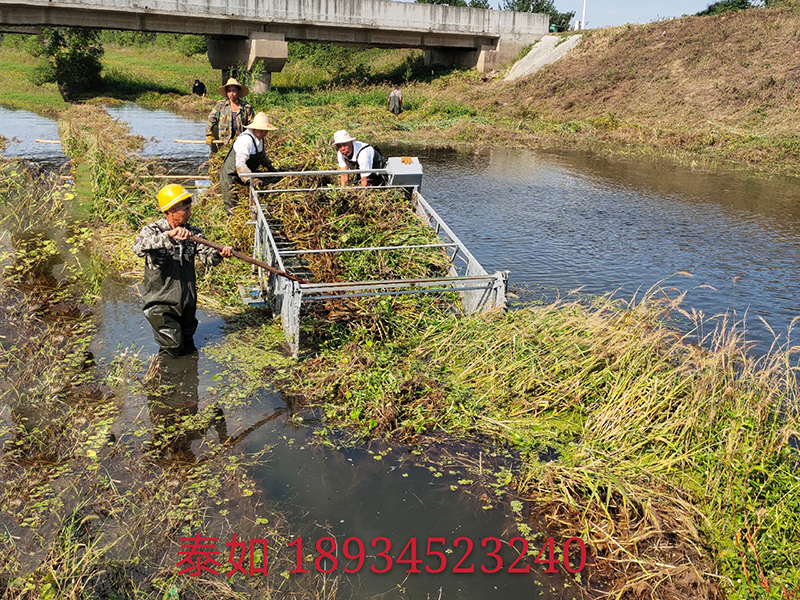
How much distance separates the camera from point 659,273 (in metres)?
9.25

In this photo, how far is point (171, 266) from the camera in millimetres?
5602

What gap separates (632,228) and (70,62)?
1333 inches

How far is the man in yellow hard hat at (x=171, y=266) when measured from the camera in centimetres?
540

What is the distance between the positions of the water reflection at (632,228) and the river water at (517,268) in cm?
4

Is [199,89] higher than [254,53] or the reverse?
the reverse

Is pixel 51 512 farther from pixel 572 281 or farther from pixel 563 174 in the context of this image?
pixel 563 174

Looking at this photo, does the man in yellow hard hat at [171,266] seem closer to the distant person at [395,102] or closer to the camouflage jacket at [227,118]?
the camouflage jacket at [227,118]

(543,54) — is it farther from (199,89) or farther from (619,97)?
(199,89)

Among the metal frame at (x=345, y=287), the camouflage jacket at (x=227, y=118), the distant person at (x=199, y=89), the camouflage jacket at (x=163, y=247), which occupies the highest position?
the distant person at (x=199, y=89)

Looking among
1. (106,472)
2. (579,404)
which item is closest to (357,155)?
(579,404)

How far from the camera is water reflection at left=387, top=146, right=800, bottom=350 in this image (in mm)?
8680

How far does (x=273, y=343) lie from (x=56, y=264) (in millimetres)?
4273

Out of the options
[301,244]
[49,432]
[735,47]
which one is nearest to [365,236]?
[301,244]

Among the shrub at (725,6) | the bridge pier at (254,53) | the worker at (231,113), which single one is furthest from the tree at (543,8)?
the worker at (231,113)
